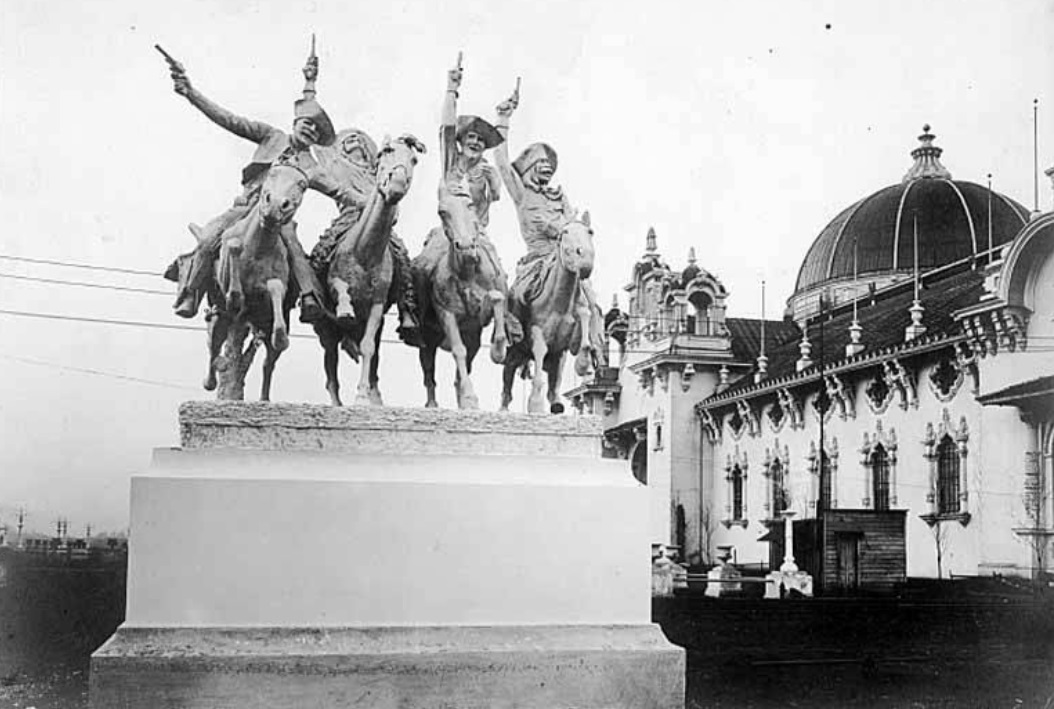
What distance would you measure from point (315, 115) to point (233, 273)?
60.8 inches

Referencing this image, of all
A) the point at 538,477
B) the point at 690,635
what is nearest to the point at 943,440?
the point at 690,635

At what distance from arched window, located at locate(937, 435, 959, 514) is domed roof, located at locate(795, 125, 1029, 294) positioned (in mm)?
12651

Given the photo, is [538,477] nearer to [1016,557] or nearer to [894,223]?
[1016,557]

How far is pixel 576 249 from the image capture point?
11.5 metres

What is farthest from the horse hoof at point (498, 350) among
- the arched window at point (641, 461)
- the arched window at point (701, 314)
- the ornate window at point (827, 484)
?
the arched window at point (641, 461)

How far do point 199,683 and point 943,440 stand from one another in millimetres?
21189

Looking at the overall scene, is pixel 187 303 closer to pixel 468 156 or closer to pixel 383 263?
pixel 383 263

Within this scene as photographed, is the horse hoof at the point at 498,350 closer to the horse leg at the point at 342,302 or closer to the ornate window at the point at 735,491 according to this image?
the horse leg at the point at 342,302

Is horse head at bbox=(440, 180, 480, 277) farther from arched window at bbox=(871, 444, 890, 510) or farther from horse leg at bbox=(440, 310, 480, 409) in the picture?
arched window at bbox=(871, 444, 890, 510)

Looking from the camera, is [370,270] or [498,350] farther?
[498,350]

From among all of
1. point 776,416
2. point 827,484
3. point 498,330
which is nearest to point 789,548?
point 827,484

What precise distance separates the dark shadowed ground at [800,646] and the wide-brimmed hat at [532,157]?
501cm

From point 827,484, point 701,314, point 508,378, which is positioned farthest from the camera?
point 701,314

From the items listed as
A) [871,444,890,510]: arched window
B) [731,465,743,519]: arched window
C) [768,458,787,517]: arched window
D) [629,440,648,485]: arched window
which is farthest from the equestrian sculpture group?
[629,440,648,485]: arched window
